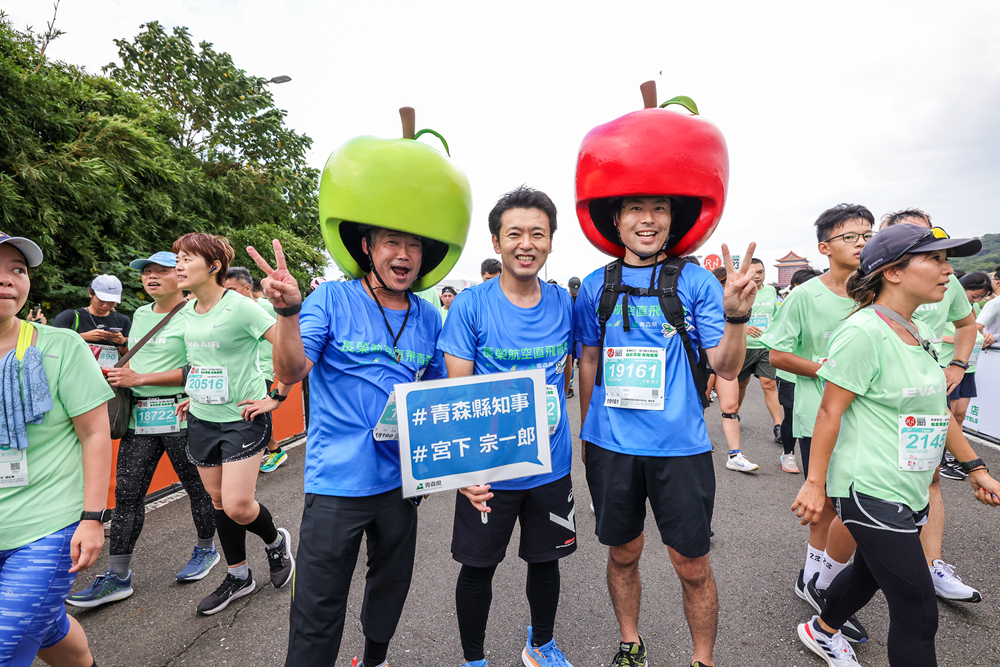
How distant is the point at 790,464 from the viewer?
15.3ft

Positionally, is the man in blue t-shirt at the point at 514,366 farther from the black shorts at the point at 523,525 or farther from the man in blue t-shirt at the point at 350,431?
the man in blue t-shirt at the point at 350,431

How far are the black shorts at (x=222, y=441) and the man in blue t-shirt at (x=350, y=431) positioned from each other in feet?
3.66

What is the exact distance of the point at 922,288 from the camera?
1.86 metres

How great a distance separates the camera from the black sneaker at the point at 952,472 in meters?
4.37

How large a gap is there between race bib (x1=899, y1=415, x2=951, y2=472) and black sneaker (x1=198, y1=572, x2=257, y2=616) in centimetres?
350

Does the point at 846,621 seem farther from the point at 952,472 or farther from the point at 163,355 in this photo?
the point at 163,355

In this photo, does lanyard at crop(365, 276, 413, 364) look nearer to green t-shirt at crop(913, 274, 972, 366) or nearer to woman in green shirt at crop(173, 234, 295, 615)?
woman in green shirt at crop(173, 234, 295, 615)

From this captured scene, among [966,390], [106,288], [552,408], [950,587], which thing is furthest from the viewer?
[966,390]

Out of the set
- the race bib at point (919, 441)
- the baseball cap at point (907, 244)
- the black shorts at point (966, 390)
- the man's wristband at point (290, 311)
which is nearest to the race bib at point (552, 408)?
the man's wristband at point (290, 311)

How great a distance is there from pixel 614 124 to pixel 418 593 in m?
2.88

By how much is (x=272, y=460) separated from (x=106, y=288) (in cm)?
240

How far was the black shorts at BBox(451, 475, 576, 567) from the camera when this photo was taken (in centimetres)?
195

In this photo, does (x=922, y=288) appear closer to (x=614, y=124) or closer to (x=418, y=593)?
(x=614, y=124)

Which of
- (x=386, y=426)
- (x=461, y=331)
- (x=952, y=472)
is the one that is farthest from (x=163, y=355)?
(x=952, y=472)
